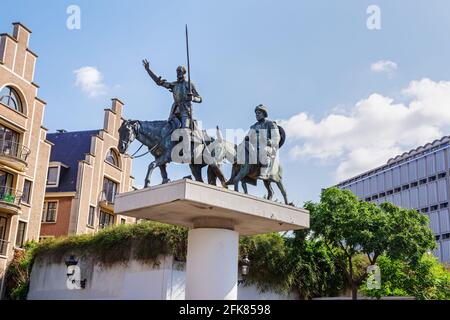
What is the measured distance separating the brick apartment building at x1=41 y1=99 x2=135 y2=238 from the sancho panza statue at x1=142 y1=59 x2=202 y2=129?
77.5 ft

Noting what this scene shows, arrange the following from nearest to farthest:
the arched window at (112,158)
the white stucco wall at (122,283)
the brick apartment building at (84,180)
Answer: the white stucco wall at (122,283)
the brick apartment building at (84,180)
the arched window at (112,158)

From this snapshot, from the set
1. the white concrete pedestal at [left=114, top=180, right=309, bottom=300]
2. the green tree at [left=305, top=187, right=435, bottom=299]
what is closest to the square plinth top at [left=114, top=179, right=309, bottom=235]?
the white concrete pedestal at [left=114, top=180, right=309, bottom=300]

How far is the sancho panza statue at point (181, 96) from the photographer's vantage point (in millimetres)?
14375

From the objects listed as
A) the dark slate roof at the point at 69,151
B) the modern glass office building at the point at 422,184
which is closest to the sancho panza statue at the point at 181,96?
the dark slate roof at the point at 69,151

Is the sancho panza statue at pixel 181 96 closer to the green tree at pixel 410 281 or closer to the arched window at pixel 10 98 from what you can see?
the green tree at pixel 410 281

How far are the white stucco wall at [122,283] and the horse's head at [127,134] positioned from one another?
8937 mm

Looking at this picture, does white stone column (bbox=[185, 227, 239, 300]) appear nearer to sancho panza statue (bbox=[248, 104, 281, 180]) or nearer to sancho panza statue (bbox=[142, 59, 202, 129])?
sancho panza statue (bbox=[248, 104, 281, 180])

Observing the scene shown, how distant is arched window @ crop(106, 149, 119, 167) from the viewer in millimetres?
40675

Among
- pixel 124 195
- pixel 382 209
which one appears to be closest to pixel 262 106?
pixel 124 195

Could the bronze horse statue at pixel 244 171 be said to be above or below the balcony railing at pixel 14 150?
below

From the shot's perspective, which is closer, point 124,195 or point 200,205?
point 200,205
